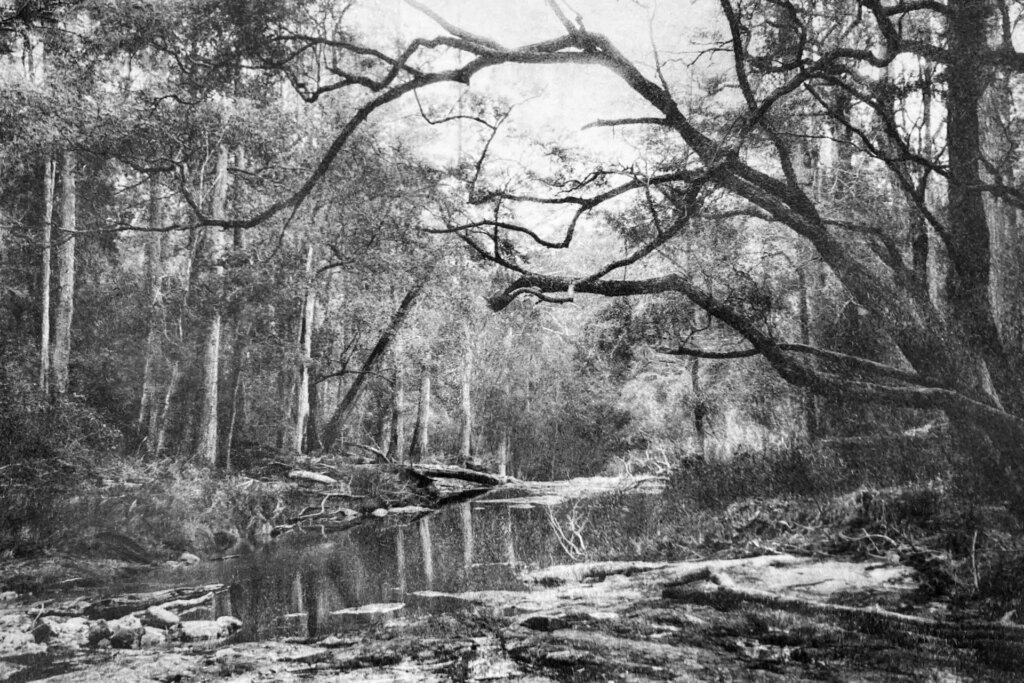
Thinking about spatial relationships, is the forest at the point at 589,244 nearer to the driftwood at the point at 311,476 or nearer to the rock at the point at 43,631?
the rock at the point at 43,631

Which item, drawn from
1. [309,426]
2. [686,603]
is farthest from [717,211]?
[309,426]

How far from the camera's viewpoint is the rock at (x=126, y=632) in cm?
247

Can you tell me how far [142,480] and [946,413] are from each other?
15.8 ft

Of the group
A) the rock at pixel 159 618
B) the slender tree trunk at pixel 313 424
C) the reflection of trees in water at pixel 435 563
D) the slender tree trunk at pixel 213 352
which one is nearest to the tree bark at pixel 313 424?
the slender tree trunk at pixel 313 424

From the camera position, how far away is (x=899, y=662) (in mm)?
1829

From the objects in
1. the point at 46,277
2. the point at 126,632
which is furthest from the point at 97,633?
the point at 46,277

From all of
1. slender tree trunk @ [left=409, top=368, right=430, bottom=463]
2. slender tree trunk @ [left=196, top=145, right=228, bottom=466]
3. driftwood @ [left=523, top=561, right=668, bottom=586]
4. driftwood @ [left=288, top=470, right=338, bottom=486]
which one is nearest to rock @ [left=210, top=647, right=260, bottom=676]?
driftwood @ [left=523, top=561, right=668, bottom=586]

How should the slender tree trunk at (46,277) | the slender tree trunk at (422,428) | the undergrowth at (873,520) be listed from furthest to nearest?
the slender tree trunk at (422,428)
the slender tree trunk at (46,277)
the undergrowth at (873,520)

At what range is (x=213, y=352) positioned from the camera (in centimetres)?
561

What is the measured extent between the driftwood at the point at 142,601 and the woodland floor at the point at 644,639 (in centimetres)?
24

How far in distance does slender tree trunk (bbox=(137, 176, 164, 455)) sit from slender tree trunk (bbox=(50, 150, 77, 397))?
43cm

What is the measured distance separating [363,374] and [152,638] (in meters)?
5.37

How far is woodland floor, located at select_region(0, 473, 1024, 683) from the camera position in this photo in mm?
1904

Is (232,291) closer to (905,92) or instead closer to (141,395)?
(141,395)
